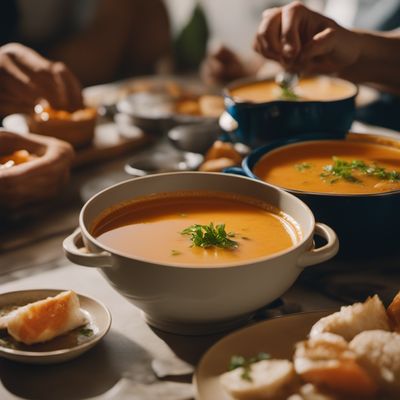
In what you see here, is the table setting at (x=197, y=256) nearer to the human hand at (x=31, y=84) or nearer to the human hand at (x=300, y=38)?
the human hand at (x=300, y=38)

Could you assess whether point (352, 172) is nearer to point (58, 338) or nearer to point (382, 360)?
point (382, 360)

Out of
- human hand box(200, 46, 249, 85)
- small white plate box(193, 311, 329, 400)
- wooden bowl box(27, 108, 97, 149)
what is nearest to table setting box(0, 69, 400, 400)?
small white plate box(193, 311, 329, 400)

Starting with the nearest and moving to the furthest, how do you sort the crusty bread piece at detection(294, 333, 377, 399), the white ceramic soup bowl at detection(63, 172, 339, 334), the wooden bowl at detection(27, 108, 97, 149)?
the crusty bread piece at detection(294, 333, 377, 399) → the white ceramic soup bowl at detection(63, 172, 339, 334) → the wooden bowl at detection(27, 108, 97, 149)

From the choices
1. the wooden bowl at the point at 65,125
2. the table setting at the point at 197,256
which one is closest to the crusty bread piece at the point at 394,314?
the table setting at the point at 197,256

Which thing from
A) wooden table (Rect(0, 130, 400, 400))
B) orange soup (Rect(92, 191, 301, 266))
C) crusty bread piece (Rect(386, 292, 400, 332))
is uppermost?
orange soup (Rect(92, 191, 301, 266))

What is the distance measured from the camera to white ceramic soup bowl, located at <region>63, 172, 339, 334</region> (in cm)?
87

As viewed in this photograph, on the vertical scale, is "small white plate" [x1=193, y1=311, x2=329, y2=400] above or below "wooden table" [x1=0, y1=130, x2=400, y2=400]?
above

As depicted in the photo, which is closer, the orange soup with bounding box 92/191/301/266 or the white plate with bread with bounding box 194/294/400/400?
the white plate with bread with bounding box 194/294/400/400

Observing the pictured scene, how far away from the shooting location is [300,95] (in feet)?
6.30

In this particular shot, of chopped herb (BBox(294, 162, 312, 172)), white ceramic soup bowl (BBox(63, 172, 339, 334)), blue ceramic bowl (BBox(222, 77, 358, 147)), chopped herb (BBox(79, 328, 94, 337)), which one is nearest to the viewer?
white ceramic soup bowl (BBox(63, 172, 339, 334))

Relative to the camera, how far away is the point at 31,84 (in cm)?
186

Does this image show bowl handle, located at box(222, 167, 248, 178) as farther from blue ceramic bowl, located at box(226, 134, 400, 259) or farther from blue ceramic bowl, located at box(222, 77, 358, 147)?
blue ceramic bowl, located at box(222, 77, 358, 147)

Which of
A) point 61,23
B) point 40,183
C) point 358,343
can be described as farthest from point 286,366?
point 61,23

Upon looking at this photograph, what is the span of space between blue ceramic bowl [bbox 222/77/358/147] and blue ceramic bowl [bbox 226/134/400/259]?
392 millimetres
